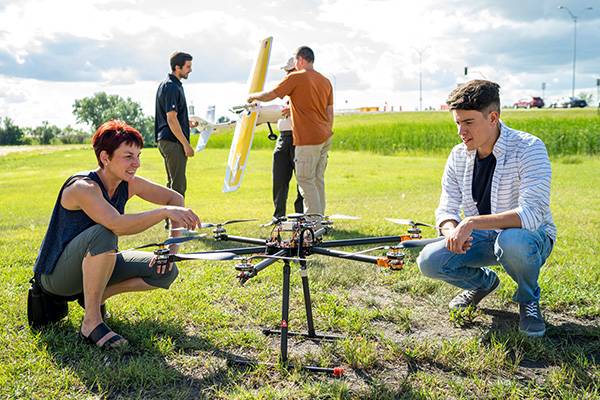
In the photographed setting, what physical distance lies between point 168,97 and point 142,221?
486cm

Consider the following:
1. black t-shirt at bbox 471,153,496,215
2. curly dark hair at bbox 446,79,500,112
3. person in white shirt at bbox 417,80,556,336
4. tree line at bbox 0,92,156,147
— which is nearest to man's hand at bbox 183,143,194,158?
person in white shirt at bbox 417,80,556,336

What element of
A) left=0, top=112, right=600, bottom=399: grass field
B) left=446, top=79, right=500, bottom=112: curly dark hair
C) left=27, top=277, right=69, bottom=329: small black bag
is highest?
left=446, top=79, right=500, bottom=112: curly dark hair

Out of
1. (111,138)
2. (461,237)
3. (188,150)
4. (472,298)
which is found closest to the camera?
(461,237)

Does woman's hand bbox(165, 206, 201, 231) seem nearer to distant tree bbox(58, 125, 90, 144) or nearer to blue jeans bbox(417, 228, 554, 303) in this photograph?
blue jeans bbox(417, 228, 554, 303)

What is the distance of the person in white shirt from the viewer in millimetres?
3951

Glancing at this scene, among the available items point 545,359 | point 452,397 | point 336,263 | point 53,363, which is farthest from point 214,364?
point 336,263

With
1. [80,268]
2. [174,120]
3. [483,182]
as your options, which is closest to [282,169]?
[174,120]

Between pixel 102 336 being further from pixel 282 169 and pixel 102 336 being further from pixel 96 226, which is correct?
pixel 282 169

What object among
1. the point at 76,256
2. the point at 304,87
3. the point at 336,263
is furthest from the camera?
the point at 304,87

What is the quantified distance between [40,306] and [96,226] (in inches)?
32.8

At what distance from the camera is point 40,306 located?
14.2 feet

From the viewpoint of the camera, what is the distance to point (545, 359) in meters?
3.84

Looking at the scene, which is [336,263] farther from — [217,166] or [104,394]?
[217,166]

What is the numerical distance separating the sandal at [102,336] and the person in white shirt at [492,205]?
88.6 inches
